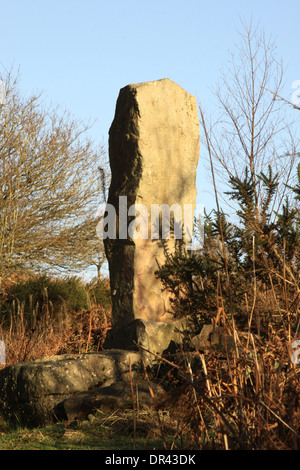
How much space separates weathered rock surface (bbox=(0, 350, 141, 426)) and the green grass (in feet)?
1.16

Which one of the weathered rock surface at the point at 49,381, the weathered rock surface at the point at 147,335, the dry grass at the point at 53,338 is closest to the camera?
the weathered rock surface at the point at 49,381

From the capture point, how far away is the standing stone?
573 centimetres

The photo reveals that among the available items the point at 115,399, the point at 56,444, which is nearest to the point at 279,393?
the point at 56,444

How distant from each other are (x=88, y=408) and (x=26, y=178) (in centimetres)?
893

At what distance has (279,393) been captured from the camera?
2354 millimetres

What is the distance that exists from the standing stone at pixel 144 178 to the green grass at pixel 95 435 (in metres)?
1.66

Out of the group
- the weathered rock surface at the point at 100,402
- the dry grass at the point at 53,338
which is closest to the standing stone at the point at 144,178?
the dry grass at the point at 53,338

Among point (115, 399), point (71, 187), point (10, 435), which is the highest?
point (71, 187)

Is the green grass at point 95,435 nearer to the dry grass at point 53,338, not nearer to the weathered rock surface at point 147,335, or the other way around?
the weathered rock surface at point 147,335

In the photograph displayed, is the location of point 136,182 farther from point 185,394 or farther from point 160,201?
point 185,394

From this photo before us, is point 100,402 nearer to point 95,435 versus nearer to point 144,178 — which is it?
point 95,435

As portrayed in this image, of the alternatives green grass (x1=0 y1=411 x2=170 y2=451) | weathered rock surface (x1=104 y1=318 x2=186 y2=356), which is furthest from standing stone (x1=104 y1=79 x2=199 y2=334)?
green grass (x1=0 y1=411 x2=170 y2=451)

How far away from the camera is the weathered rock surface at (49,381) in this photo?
15.6 ft

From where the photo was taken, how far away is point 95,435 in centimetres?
388
